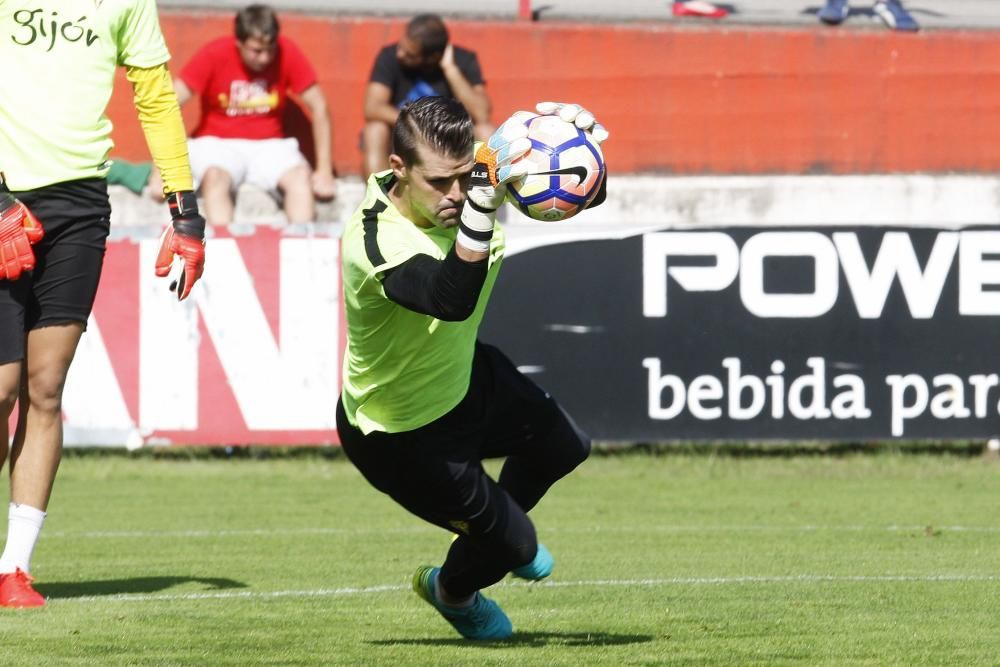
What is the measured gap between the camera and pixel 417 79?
44.1 feet

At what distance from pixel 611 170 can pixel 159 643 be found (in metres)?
A: 9.53

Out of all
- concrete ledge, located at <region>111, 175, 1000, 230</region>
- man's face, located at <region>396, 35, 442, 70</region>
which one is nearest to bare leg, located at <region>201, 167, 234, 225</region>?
concrete ledge, located at <region>111, 175, 1000, 230</region>

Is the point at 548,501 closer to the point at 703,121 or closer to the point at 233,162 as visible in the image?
the point at 233,162

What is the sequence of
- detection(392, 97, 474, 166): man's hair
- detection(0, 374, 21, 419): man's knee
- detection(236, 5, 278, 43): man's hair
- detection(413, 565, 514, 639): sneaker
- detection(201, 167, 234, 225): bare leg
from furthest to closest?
detection(236, 5, 278, 43): man's hair → detection(201, 167, 234, 225): bare leg → detection(0, 374, 21, 419): man's knee → detection(413, 565, 514, 639): sneaker → detection(392, 97, 474, 166): man's hair

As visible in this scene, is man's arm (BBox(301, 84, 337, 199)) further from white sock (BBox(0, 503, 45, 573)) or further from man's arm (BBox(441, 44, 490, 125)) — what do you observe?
white sock (BBox(0, 503, 45, 573))

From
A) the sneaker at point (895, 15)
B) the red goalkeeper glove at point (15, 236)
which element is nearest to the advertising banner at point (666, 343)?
the sneaker at point (895, 15)

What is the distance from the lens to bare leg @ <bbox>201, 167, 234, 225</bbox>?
41.7ft

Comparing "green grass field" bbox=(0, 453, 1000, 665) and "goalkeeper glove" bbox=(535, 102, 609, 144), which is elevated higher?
"goalkeeper glove" bbox=(535, 102, 609, 144)

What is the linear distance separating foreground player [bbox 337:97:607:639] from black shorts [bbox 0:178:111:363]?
1.32 m

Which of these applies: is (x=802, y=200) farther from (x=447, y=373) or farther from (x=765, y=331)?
(x=447, y=373)

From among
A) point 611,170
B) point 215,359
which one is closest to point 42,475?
point 215,359

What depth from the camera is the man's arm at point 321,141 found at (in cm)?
1339

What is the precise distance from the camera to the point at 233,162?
13.0m

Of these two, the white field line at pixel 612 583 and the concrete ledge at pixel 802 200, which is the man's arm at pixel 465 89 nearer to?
the concrete ledge at pixel 802 200
